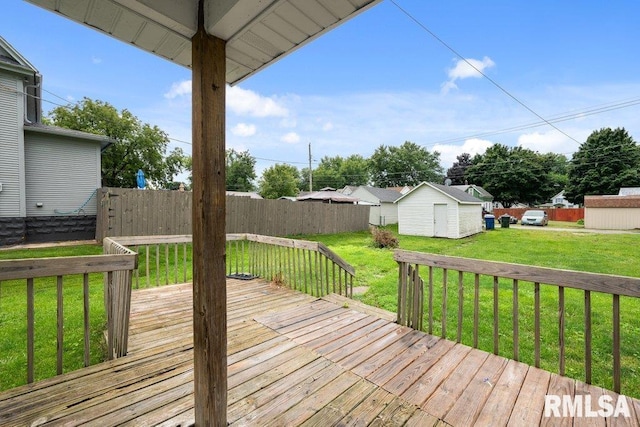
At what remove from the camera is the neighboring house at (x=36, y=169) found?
7758 mm

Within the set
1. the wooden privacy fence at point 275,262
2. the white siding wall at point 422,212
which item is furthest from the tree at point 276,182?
the wooden privacy fence at point 275,262

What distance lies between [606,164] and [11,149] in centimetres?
4177

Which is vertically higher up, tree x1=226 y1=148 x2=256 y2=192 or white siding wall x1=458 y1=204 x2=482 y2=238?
tree x1=226 y1=148 x2=256 y2=192

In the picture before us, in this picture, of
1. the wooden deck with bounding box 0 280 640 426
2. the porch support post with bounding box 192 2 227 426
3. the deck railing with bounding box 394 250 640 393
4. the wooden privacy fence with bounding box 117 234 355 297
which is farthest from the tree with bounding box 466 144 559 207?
the porch support post with bounding box 192 2 227 426

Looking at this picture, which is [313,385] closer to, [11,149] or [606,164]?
[11,149]

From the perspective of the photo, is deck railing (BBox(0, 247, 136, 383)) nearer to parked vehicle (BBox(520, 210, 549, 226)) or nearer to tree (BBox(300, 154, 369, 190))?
parked vehicle (BBox(520, 210, 549, 226))

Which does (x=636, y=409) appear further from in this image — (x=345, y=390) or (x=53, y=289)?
(x=53, y=289)

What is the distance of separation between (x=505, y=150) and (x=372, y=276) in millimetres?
37001

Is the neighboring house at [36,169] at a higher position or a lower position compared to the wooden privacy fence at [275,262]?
higher

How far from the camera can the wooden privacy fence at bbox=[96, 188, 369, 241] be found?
7527mm

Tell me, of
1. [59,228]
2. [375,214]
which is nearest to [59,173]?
[59,228]

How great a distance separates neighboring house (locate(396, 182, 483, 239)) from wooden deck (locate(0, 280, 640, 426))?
40.7 ft

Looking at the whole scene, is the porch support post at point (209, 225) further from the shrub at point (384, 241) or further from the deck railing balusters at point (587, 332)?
the shrub at point (384, 241)

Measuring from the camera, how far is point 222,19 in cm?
135
